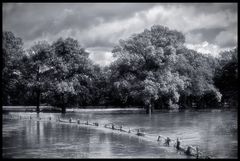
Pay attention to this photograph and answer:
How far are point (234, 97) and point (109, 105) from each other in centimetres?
3522

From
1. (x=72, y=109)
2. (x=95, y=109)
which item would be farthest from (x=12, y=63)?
(x=95, y=109)

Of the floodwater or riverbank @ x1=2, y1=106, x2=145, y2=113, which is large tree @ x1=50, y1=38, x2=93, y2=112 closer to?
riverbank @ x1=2, y1=106, x2=145, y2=113

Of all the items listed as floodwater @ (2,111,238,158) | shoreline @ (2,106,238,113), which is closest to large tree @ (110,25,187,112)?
shoreline @ (2,106,238,113)

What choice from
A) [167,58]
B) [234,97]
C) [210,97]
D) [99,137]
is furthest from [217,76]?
[99,137]

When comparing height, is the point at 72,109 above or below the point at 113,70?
Answer: below

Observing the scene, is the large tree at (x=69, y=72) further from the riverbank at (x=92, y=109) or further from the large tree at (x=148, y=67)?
the large tree at (x=148, y=67)

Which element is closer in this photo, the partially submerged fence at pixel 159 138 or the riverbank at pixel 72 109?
the partially submerged fence at pixel 159 138

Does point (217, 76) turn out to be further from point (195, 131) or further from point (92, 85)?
point (195, 131)

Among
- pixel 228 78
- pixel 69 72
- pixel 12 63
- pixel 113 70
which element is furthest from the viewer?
pixel 228 78

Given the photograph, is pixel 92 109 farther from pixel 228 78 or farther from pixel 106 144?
pixel 106 144

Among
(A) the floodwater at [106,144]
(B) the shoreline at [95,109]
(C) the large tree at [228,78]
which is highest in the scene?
(C) the large tree at [228,78]

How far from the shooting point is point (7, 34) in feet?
259

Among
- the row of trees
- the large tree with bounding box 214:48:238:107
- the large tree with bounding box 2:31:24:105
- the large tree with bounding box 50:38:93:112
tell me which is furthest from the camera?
the large tree with bounding box 214:48:238:107

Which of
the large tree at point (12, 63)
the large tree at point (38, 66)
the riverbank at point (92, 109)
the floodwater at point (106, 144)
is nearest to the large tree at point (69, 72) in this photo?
the large tree at point (38, 66)
